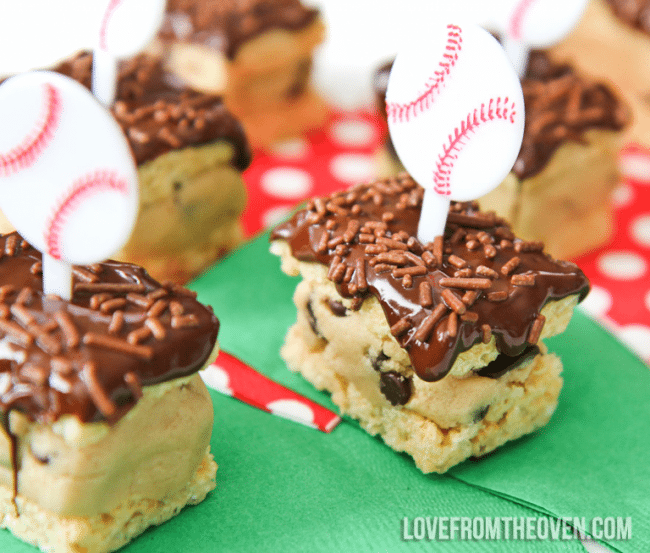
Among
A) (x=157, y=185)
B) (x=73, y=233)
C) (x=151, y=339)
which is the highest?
(x=73, y=233)

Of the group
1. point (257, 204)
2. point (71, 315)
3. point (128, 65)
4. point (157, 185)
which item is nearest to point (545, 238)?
point (257, 204)

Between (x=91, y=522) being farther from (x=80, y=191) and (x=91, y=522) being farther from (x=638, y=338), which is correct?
(x=638, y=338)

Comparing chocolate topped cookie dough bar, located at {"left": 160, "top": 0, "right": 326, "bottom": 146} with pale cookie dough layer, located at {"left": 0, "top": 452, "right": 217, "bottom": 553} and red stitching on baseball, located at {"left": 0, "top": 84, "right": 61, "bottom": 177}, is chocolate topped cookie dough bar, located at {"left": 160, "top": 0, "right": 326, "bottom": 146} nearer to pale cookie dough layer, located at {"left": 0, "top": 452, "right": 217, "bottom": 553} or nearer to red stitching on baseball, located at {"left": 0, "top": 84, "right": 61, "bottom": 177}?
red stitching on baseball, located at {"left": 0, "top": 84, "right": 61, "bottom": 177}

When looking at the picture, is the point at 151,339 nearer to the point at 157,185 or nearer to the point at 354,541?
the point at 354,541

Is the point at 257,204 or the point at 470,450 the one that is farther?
the point at 257,204

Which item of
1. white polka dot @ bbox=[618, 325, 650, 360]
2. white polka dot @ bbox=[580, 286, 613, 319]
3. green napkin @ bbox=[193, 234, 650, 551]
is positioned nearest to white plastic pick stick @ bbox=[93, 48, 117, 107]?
green napkin @ bbox=[193, 234, 650, 551]

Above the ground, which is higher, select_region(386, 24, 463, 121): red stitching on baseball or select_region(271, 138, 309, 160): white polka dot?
select_region(386, 24, 463, 121): red stitching on baseball
